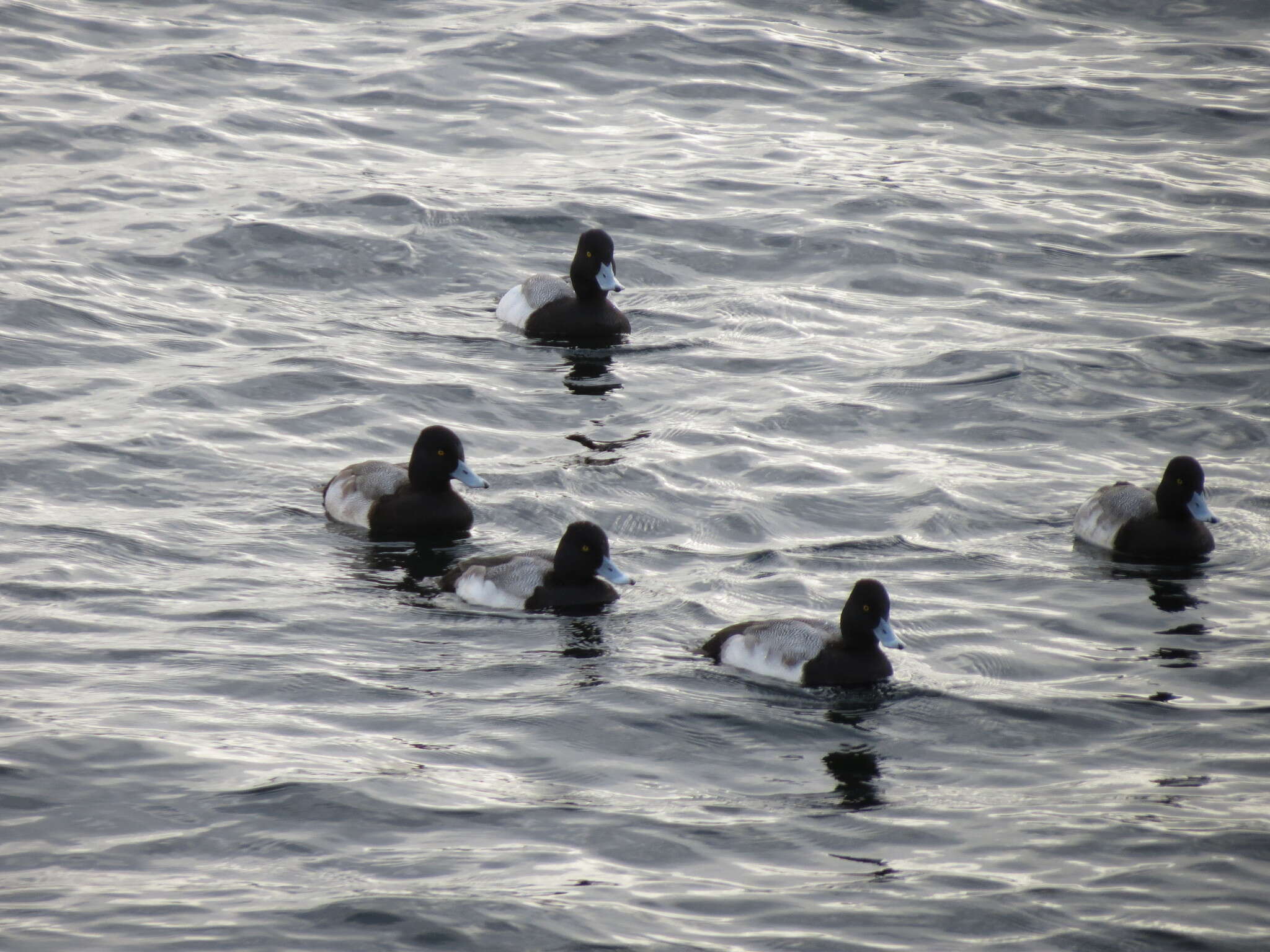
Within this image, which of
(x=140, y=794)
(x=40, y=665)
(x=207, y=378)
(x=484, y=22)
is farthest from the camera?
(x=484, y=22)

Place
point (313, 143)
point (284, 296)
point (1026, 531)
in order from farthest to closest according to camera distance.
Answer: point (313, 143) < point (284, 296) < point (1026, 531)

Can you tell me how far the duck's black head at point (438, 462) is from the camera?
12.4 m

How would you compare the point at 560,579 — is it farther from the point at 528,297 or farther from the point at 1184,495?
the point at 528,297

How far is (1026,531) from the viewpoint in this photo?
41.0 ft

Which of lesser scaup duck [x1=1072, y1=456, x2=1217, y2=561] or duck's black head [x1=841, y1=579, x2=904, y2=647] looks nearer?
duck's black head [x1=841, y1=579, x2=904, y2=647]

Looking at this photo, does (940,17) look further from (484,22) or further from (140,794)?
(140,794)

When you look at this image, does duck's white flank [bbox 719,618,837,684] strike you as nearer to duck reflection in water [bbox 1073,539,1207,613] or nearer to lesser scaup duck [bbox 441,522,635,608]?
lesser scaup duck [bbox 441,522,635,608]

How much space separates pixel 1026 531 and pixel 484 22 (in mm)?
17493

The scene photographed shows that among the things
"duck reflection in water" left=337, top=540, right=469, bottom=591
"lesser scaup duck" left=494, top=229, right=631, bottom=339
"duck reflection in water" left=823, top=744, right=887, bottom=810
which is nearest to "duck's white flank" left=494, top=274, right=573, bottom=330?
"lesser scaup duck" left=494, top=229, right=631, bottom=339

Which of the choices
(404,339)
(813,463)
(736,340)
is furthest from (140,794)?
(736,340)

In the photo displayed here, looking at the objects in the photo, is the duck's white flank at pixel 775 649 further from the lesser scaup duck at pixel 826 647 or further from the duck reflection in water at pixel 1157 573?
the duck reflection in water at pixel 1157 573

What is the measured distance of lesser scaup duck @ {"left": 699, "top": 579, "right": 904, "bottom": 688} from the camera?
9953 millimetres

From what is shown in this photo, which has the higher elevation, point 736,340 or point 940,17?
point 940,17

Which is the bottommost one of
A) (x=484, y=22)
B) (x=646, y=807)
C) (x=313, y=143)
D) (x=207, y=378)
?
(x=646, y=807)
